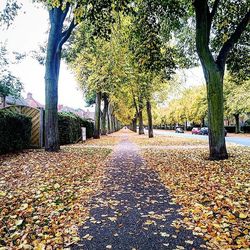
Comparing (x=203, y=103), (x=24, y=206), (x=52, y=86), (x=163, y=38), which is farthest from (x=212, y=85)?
(x=203, y=103)

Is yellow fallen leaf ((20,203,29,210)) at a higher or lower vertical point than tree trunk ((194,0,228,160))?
lower

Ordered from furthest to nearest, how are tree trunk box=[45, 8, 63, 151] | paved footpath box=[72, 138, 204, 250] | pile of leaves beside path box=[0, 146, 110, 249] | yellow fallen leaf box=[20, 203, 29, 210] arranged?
tree trunk box=[45, 8, 63, 151] → yellow fallen leaf box=[20, 203, 29, 210] → pile of leaves beside path box=[0, 146, 110, 249] → paved footpath box=[72, 138, 204, 250]

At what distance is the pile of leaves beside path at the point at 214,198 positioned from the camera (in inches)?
168

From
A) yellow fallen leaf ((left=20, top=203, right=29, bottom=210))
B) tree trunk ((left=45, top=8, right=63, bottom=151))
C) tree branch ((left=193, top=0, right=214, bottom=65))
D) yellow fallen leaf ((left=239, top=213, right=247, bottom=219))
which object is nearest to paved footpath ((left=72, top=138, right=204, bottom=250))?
yellow fallen leaf ((left=239, top=213, right=247, bottom=219))

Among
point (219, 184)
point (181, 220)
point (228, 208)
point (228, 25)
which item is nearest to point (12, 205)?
point (181, 220)

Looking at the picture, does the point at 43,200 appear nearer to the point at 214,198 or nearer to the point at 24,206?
the point at 24,206

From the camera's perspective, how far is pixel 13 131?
12734 mm

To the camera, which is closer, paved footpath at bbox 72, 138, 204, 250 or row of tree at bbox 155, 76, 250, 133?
paved footpath at bbox 72, 138, 204, 250

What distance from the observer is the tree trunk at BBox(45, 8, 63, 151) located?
14.3 metres

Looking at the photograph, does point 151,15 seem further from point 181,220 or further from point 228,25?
point 181,220

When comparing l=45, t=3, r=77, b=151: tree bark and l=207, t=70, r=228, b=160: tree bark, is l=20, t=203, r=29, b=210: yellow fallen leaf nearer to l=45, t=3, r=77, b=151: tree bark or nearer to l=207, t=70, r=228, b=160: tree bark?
l=207, t=70, r=228, b=160: tree bark

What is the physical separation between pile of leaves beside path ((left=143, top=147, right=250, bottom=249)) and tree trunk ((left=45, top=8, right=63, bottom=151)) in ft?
19.3

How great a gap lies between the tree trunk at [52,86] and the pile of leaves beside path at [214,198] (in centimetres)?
588

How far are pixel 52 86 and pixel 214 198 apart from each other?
10.5 meters
